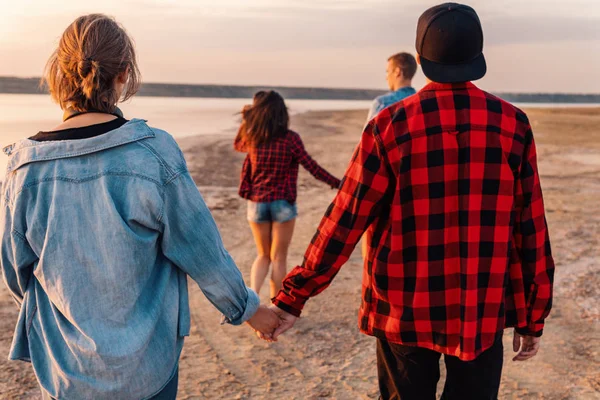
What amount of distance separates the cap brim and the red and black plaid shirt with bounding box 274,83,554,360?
1.4 inches

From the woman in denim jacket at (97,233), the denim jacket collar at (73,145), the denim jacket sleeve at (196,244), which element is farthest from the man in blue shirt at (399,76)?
the denim jacket collar at (73,145)

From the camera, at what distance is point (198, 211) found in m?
2.01

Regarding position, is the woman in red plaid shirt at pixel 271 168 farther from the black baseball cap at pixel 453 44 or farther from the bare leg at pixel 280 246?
the black baseball cap at pixel 453 44

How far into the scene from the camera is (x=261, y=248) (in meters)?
5.05

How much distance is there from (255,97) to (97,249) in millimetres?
3207

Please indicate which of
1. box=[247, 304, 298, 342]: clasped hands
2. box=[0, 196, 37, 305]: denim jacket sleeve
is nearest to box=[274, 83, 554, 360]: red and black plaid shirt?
box=[247, 304, 298, 342]: clasped hands

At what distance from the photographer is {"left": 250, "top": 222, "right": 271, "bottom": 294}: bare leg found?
196 inches

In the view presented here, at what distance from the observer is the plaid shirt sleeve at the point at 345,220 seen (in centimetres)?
224

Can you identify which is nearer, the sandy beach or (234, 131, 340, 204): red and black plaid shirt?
the sandy beach

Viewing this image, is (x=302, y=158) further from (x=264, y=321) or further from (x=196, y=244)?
(x=196, y=244)

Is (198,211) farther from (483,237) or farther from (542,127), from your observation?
(542,127)

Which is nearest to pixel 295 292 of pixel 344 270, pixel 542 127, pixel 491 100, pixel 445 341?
pixel 445 341

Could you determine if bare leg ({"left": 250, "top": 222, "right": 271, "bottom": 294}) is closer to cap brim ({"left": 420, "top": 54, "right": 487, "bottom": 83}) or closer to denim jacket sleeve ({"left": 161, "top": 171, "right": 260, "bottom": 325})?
denim jacket sleeve ({"left": 161, "top": 171, "right": 260, "bottom": 325})

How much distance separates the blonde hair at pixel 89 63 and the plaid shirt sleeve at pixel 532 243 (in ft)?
4.63
